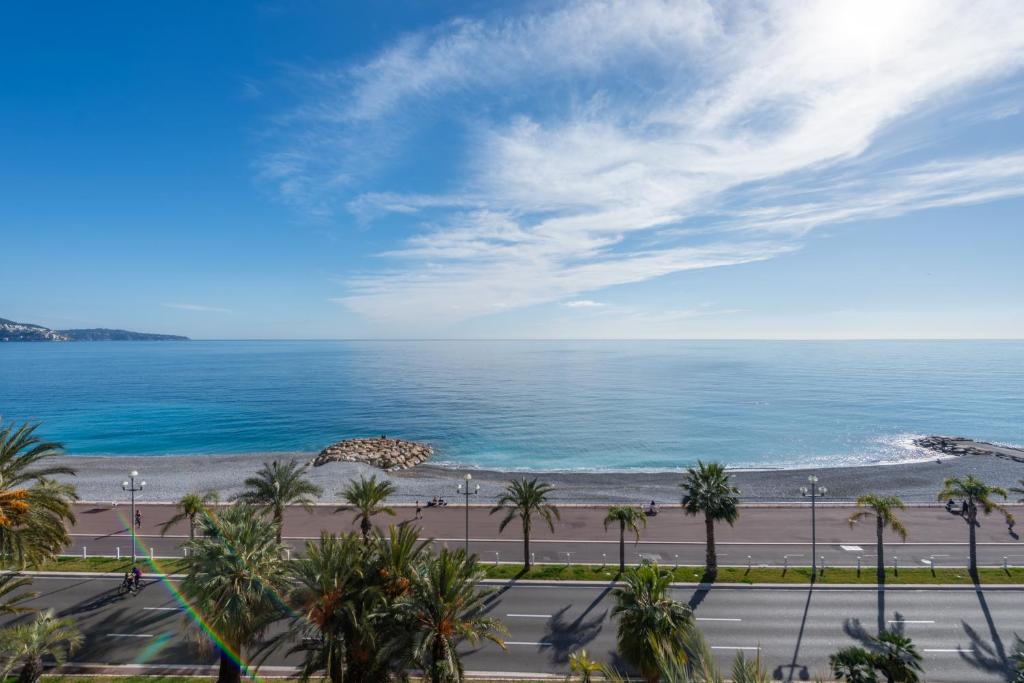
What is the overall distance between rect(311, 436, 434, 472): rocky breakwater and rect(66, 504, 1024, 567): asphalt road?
71.1ft

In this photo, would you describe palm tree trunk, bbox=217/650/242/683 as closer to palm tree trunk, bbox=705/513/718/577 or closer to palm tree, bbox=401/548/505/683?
palm tree, bbox=401/548/505/683

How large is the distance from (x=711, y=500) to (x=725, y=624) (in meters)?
6.57

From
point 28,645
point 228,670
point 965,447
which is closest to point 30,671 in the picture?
point 28,645

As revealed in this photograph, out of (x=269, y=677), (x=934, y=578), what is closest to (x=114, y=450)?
(x=269, y=677)

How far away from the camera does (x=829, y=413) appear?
102 meters

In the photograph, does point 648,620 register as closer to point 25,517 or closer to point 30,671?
point 30,671

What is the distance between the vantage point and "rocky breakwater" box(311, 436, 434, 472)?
64250 mm

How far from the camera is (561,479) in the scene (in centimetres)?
5922

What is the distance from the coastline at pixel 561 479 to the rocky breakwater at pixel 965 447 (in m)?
2.97

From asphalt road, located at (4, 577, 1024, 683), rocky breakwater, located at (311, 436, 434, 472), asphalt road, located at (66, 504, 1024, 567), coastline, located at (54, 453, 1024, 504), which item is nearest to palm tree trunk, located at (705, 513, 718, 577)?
asphalt road, located at (4, 577, 1024, 683)

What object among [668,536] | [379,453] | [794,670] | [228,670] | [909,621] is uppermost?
[228,670]

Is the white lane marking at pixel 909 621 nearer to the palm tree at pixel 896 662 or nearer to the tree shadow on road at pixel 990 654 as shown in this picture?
the tree shadow on road at pixel 990 654

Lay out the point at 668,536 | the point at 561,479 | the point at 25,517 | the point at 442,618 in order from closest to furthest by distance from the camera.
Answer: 1. the point at 442,618
2. the point at 25,517
3. the point at 668,536
4. the point at 561,479

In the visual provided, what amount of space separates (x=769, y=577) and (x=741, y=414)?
265ft
